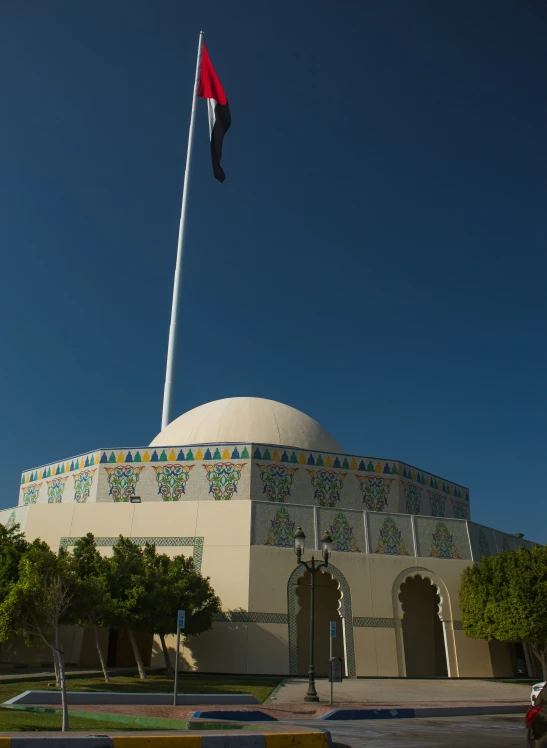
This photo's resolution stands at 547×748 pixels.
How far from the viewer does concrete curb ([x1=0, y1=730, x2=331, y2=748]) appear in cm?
618

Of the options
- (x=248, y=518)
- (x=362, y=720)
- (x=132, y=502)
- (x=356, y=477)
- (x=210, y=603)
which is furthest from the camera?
(x=356, y=477)

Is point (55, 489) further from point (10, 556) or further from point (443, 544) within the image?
point (443, 544)

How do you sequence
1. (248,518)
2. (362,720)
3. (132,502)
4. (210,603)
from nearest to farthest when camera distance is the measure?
(362,720) → (210,603) → (248,518) → (132,502)

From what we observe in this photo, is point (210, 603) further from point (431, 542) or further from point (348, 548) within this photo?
point (431, 542)

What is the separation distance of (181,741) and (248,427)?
721 inches

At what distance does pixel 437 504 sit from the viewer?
25.8m

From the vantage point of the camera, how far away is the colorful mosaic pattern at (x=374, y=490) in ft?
76.2

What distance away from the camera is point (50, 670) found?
1880cm

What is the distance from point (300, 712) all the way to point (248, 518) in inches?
353

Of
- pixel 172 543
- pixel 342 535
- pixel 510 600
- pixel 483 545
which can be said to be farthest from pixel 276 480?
pixel 483 545

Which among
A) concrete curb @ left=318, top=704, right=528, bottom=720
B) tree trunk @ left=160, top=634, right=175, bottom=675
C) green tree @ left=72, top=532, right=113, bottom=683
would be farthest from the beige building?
concrete curb @ left=318, top=704, right=528, bottom=720

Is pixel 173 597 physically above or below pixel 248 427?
below

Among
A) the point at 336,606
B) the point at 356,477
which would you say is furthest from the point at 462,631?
the point at 356,477

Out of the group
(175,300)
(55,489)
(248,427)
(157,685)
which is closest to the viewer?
(157,685)
